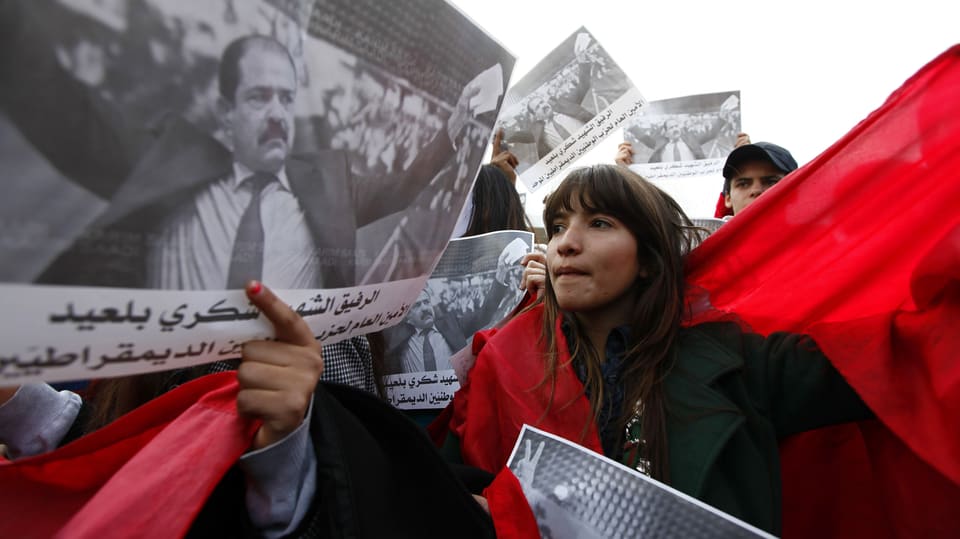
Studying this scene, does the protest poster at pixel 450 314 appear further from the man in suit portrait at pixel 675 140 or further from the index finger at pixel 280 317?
the man in suit portrait at pixel 675 140

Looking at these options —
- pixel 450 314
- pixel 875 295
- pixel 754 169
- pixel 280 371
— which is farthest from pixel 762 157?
pixel 280 371

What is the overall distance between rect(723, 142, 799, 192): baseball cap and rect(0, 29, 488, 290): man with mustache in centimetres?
204

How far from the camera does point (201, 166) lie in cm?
58

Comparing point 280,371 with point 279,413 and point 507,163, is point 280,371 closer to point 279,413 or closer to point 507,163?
point 279,413

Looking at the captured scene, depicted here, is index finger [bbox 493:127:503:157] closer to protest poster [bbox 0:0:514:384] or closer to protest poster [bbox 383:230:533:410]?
protest poster [bbox 383:230:533:410]

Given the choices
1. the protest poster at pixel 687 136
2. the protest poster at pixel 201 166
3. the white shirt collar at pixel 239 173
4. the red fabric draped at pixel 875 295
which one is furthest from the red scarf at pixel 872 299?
the protest poster at pixel 687 136

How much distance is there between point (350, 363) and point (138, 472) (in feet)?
1.94

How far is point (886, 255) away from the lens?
3.76 feet

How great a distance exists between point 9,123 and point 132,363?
23cm

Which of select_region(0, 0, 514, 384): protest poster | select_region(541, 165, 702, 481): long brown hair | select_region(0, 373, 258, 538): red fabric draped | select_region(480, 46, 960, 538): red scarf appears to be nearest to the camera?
select_region(0, 0, 514, 384): protest poster

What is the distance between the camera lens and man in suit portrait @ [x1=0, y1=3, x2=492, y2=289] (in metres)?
0.48

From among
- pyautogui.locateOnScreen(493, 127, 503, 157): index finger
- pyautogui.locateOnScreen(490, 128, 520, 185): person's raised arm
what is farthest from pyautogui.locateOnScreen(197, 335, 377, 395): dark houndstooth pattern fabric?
pyautogui.locateOnScreen(493, 127, 503, 157): index finger

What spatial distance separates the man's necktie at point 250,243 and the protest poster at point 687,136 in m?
2.61

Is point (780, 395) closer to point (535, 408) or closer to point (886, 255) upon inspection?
point (886, 255)
